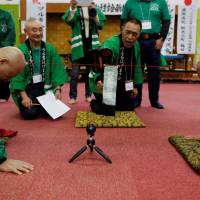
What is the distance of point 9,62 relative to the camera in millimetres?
1588

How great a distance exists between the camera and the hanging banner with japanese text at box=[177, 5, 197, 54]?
19.1ft

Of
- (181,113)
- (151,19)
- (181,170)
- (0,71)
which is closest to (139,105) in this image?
(181,113)

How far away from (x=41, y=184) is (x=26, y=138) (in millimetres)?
814

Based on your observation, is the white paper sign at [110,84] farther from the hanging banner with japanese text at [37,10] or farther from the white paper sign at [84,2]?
the hanging banner with japanese text at [37,10]

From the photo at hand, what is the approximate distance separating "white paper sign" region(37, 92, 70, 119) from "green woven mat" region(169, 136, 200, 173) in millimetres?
1036

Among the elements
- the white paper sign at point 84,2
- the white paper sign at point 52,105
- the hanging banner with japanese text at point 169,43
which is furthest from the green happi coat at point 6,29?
the hanging banner with japanese text at point 169,43

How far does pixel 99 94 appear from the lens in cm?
303

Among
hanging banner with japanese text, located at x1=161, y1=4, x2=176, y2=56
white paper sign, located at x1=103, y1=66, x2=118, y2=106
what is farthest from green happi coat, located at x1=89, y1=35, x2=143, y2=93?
hanging banner with japanese text, located at x1=161, y1=4, x2=176, y2=56

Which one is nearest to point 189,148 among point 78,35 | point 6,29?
point 78,35

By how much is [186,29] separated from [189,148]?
170 inches

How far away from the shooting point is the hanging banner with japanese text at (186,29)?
5.81 m

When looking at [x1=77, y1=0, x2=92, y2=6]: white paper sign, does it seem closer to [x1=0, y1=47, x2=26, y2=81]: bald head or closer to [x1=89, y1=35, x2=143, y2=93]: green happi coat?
[x1=89, y1=35, x2=143, y2=93]: green happi coat

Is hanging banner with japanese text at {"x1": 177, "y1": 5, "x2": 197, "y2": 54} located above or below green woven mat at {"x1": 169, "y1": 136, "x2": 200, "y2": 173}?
above

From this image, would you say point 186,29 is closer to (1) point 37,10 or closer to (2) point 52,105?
(1) point 37,10
